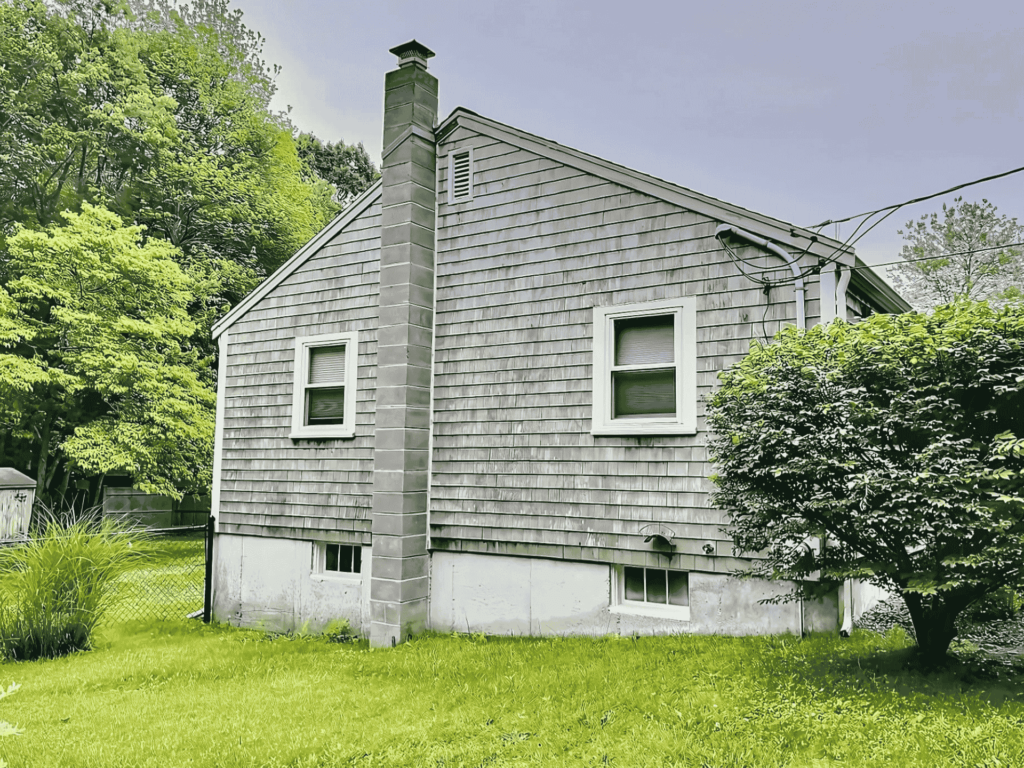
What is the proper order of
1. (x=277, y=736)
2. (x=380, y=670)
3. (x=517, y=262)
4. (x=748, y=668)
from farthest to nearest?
(x=517, y=262) < (x=380, y=670) < (x=748, y=668) < (x=277, y=736)

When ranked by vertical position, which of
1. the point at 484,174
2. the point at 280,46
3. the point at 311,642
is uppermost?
the point at 280,46

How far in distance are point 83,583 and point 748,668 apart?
7.78m

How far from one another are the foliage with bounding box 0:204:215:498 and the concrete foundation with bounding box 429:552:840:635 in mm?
11301

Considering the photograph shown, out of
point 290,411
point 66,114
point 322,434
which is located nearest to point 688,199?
point 322,434

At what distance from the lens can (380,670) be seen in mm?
7199

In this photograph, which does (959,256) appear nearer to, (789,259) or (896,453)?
(789,259)

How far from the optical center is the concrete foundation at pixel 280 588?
9570 mm

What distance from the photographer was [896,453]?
16.8 ft

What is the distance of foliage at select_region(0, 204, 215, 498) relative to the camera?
16.0 m

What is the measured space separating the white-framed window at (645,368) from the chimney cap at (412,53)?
4052 mm

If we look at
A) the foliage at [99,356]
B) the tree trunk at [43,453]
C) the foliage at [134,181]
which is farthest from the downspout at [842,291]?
Answer: the tree trunk at [43,453]

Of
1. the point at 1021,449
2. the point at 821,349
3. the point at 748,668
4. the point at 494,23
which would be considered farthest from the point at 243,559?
the point at 494,23

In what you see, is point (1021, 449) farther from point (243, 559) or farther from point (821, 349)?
point (243, 559)

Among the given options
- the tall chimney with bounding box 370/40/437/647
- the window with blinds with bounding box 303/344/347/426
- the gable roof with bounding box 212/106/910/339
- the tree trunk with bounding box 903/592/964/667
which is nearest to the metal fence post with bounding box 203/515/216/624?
the window with blinds with bounding box 303/344/347/426
